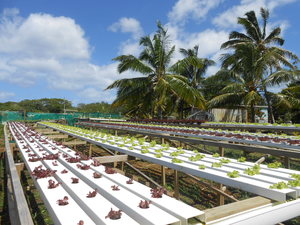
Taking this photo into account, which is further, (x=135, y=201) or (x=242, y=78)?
(x=242, y=78)

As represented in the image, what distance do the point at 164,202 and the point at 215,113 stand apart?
22247 mm

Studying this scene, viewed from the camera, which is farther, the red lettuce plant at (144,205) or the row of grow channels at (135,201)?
the red lettuce plant at (144,205)

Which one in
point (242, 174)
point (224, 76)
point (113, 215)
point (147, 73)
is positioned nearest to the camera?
point (113, 215)

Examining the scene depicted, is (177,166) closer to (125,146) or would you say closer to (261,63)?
(125,146)

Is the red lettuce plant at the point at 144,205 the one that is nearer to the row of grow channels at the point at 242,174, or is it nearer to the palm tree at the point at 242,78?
the row of grow channels at the point at 242,174

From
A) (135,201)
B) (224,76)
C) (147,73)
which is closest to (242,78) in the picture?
(224,76)

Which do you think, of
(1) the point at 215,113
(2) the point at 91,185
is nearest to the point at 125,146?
(2) the point at 91,185

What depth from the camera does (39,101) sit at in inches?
3194

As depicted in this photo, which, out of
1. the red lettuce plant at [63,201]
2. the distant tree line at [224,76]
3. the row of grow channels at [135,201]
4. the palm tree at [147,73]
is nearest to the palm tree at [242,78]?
the distant tree line at [224,76]

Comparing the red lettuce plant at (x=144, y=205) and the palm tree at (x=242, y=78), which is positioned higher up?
the palm tree at (x=242, y=78)

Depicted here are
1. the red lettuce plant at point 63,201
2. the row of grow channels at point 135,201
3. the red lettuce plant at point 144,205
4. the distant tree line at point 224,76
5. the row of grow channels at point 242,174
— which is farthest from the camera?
the distant tree line at point 224,76

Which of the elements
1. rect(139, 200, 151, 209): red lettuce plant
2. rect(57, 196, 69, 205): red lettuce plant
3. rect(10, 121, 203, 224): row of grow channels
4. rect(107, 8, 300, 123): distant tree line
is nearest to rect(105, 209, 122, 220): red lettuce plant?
rect(10, 121, 203, 224): row of grow channels

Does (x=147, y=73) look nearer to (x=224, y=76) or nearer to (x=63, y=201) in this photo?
(x=224, y=76)

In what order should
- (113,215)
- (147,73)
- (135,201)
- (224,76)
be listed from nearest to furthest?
(113,215), (135,201), (147,73), (224,76)
